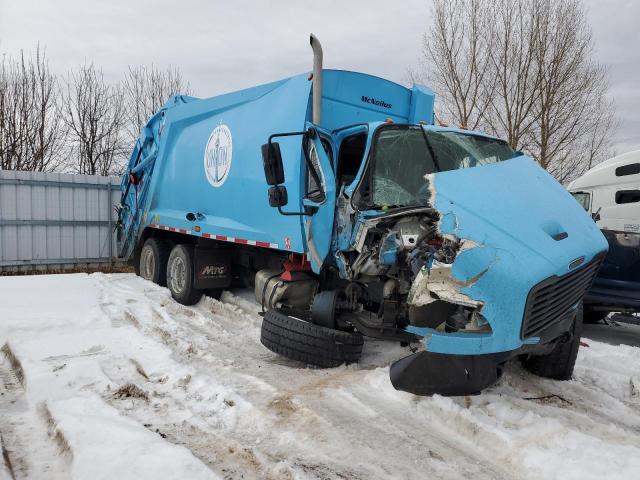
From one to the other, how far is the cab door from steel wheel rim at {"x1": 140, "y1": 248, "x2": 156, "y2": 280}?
176 inches

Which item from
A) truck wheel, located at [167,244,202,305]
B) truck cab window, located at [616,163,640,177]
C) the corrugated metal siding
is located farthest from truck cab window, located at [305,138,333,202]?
the corrugated metal siding

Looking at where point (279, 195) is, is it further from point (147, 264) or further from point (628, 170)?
point (628, 170)

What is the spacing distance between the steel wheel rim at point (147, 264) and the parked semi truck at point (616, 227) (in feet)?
21.5

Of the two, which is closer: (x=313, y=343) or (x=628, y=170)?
(x=313, y=343)

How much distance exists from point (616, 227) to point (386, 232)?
17.6 feet

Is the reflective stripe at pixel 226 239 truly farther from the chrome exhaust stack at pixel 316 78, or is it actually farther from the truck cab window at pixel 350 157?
the chrome exhaust stack at pixel 316 78

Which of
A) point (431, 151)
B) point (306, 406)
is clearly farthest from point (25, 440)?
point (431, 151)

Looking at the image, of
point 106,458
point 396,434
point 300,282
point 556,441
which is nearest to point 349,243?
point 300,282

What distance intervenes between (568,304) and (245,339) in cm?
318

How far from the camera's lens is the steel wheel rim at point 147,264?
26.6 feet

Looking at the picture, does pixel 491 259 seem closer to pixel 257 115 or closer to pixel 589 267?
pixel 589 267

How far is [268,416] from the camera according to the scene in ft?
10.4

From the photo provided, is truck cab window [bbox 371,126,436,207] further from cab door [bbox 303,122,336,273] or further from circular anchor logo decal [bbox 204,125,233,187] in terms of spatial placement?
circular anchor logo decal [bbox 204,125,233,187]

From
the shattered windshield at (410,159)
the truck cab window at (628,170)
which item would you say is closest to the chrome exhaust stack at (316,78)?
the shattered windshield at (410,159)
